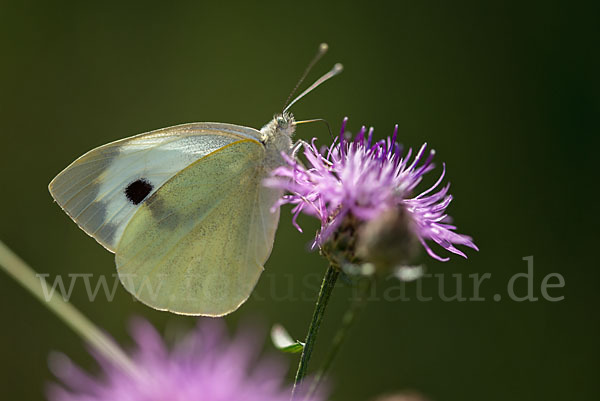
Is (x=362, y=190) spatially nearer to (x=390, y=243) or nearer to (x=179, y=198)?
(x=390, y=243)

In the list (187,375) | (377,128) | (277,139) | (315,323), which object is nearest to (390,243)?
(315,323)

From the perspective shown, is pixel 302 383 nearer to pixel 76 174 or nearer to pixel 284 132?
pixel 284 132

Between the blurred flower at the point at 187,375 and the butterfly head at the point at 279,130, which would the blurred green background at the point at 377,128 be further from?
the blurred flower at the point at 187,375

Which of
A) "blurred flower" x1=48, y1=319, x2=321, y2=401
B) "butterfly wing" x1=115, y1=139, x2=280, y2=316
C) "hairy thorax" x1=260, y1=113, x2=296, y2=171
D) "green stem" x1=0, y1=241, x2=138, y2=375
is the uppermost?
"hairy thorax" x1=260, y1=113, x2=296, y2=171

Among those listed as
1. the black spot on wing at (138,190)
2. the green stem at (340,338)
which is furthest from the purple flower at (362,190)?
the black spot on wing at (138,190)

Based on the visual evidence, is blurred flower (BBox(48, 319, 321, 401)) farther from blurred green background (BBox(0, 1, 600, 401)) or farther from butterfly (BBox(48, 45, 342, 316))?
blurred green background (BBox(0, 1, 600, 401))

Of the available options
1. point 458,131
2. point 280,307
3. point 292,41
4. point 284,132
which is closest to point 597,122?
point 458,131

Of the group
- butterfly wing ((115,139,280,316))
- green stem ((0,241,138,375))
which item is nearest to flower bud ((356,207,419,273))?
green stem ((0,241,138,375))

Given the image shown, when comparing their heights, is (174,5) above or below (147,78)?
above
